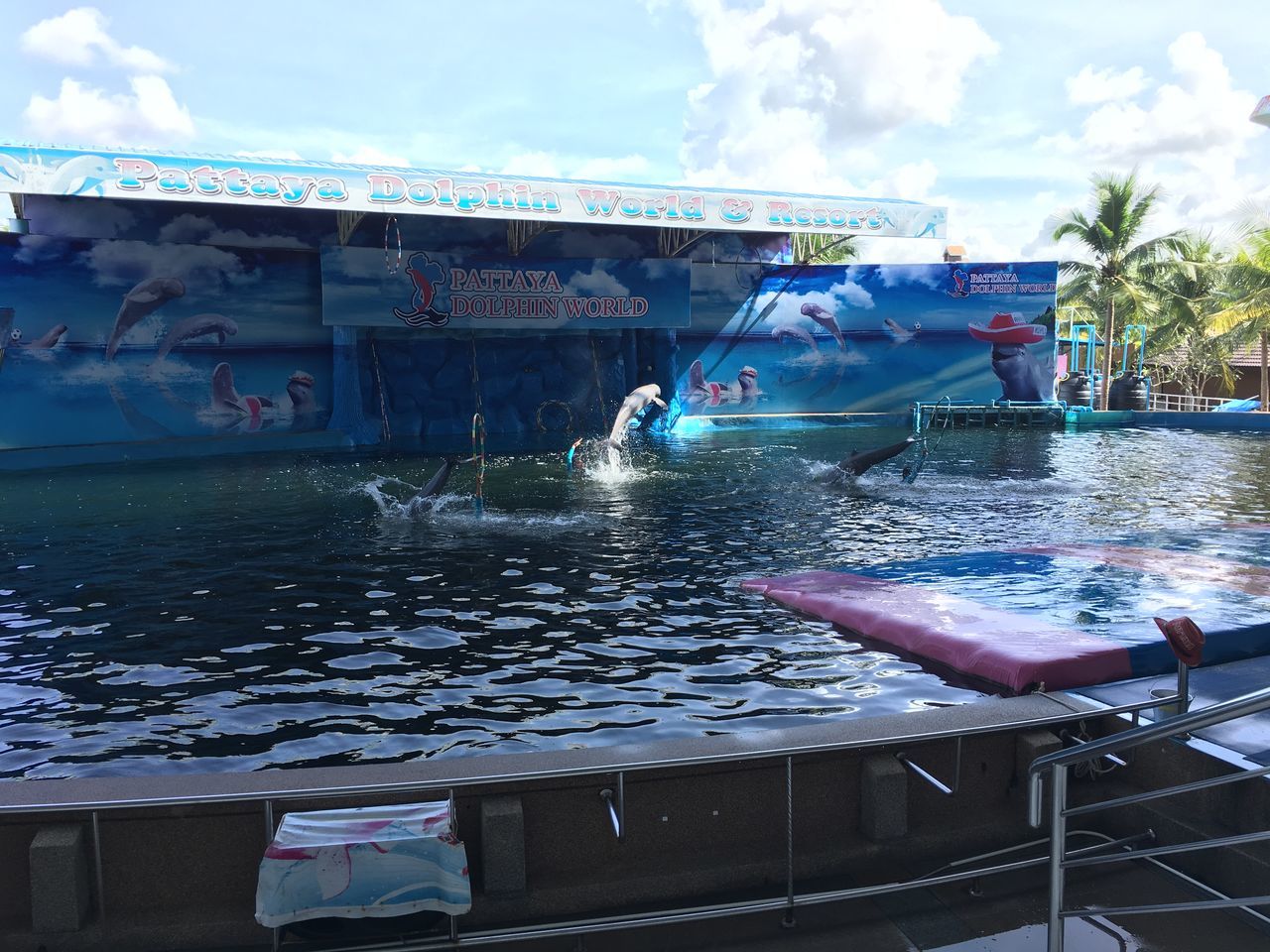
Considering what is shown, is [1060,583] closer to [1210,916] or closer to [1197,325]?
[1210,916]

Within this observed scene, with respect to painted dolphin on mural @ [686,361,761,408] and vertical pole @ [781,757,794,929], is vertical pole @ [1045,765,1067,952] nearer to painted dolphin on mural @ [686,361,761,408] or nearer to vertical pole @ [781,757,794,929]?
vertical pole @ [781,757,794,929]

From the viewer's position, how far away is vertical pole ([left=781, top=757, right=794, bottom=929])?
3668 mm

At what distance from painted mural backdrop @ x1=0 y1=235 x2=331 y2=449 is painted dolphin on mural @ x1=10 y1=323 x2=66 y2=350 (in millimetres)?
22

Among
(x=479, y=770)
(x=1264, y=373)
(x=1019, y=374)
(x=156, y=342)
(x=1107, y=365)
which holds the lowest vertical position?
(x=479, y=770)

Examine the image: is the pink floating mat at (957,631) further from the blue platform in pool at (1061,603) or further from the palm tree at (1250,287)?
the palm tree at (1250,287)

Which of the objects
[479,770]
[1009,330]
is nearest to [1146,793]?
[479,770]

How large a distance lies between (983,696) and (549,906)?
121 inches

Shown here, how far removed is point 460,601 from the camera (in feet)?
28.3

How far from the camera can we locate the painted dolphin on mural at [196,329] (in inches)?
925

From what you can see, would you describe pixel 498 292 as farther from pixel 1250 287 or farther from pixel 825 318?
pixel 1250 287

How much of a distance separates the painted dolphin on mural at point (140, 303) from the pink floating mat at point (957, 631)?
19469 mm

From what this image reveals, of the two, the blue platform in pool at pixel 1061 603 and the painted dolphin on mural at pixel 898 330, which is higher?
the painted dolphin on mural at pixel 898 330

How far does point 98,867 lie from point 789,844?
255 centimetres

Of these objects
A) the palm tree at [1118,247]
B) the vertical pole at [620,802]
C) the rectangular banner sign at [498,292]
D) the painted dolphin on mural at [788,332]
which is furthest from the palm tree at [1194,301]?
the vertical pole at [620,802]
